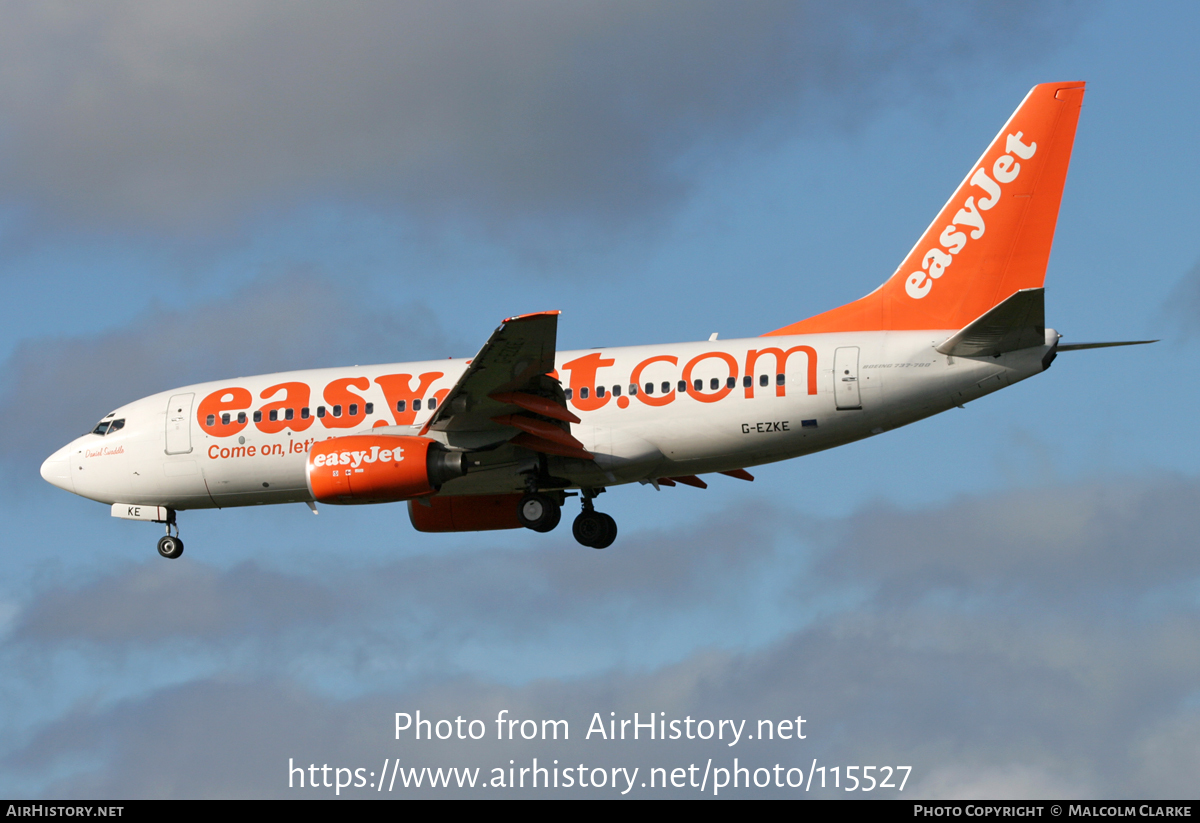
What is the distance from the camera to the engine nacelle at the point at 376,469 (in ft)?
100

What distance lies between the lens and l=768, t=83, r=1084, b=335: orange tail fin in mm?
32312

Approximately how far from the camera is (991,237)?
32.5 meters

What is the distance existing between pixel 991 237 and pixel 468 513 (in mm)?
13698

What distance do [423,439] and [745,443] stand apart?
6747 mm

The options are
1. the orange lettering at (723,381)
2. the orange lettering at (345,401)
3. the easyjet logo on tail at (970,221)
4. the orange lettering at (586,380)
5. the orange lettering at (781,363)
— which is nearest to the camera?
the orange lettering at (781,363)

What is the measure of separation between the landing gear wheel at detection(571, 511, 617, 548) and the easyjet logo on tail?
8624 millimetres

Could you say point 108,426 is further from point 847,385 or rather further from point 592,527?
point 847,385

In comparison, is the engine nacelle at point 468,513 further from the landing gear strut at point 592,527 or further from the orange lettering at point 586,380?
the orange lettering at point 586,380

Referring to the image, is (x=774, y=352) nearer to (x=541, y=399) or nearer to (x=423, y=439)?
(x=541, y=399)

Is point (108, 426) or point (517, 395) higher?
point (108, 426)

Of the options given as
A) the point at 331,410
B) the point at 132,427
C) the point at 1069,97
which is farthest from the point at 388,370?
the point at 1069,97

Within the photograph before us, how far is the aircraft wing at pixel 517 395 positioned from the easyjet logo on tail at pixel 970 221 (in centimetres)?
840

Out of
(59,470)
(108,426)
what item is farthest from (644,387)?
(59,470)

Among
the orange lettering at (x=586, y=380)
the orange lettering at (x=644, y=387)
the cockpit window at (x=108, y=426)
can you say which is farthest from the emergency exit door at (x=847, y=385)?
the cockpit window at (x=108, y=426)
